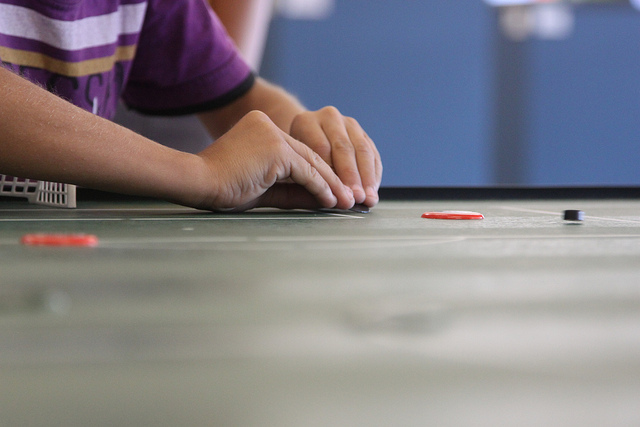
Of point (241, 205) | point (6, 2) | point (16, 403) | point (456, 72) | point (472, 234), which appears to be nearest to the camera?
point (16, 403)

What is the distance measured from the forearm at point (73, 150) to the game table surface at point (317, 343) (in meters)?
0.35

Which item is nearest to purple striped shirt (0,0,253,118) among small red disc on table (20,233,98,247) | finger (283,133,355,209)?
finger (283,133,355,209)

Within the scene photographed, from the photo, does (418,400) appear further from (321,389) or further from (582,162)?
(582,162)

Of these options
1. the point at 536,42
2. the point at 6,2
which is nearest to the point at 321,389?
the point at 6,2

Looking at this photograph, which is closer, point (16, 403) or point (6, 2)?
point (16, 403)

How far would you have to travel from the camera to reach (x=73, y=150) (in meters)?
0.65

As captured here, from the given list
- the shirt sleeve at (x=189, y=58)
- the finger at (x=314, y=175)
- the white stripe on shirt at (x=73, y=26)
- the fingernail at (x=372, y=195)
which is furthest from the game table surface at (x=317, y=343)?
the shirt sleeve at (x=189, y=58)

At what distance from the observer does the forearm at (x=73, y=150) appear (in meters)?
0.64

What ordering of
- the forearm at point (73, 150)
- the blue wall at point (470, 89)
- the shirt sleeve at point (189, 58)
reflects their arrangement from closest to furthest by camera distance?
the forearm at point (73, 150) → the shirt sleeve at point (189, 58) → the blue wall at point (470, 89)

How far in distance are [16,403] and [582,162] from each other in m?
4.01

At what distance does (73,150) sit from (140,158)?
0.24ft

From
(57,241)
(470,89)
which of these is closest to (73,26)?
(57,241)

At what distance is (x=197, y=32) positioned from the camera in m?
1.43

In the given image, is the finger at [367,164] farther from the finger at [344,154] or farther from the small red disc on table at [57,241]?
the small red disc on table at [57,241]
